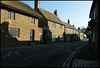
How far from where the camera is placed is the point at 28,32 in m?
21.8

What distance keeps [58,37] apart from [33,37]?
14799 mm

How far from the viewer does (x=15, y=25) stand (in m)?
18.5

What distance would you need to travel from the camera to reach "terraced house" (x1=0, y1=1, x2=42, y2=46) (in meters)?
16.2

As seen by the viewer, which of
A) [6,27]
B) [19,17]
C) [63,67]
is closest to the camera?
[63,67]

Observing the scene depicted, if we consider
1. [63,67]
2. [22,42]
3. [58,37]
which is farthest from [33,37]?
[63,67]

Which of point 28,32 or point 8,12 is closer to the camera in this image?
point 8,12

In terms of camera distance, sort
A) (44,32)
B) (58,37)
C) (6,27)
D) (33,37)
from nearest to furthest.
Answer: (6,27) < (33,37) < (44,32) < (58,37)

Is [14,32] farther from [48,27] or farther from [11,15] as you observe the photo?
[48,27]

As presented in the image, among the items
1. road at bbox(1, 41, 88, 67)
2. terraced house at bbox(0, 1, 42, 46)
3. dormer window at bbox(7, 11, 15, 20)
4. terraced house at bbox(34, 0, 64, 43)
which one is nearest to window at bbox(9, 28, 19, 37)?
terraced house at bbox(0, 1, 42, 46)

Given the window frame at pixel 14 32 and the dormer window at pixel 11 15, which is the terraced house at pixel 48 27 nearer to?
the window frame at pixel 14 32

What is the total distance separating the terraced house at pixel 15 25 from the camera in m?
16.2

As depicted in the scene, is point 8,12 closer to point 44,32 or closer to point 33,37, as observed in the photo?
point 33,37

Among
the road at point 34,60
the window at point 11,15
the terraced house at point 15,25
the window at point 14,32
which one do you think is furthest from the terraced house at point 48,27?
the road at point 34,60

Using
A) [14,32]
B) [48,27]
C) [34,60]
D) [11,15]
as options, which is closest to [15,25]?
[14,32]
